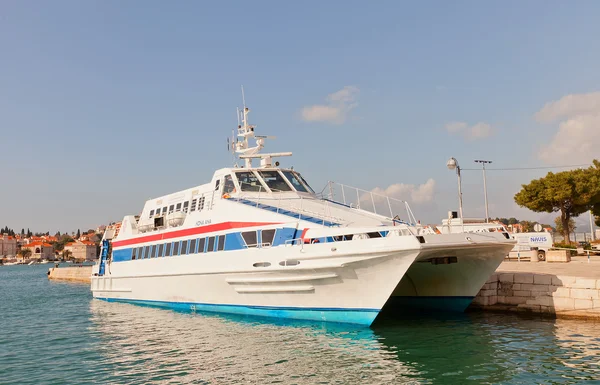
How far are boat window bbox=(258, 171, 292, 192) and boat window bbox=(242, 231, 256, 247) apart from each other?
3049 mm

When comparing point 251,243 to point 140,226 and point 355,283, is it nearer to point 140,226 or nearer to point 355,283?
point 355,283

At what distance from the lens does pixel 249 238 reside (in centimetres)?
1571

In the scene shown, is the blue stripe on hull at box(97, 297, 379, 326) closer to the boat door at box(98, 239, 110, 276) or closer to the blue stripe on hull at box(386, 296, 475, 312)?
the blue stripe on hull at box(386, 296, 475, 312)

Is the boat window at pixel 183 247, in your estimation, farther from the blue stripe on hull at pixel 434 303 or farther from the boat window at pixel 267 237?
the blue stripe on hull at pixel 434 303

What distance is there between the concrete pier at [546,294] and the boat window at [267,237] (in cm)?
817

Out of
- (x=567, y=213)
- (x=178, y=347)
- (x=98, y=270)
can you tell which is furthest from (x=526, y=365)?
(x=567, y=213)

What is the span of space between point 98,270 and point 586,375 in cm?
2378

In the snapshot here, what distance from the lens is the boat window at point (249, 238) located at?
613 inches

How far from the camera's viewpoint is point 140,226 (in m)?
22.6

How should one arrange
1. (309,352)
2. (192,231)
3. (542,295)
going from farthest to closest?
(192,231) < (542,295) < (309,352)

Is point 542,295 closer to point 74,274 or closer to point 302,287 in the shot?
point 302,287

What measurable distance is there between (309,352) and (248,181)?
28.1 ft

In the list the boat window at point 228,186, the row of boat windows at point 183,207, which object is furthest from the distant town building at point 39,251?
the boat window at point 228,186

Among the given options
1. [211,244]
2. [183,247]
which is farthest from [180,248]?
[211,244]
